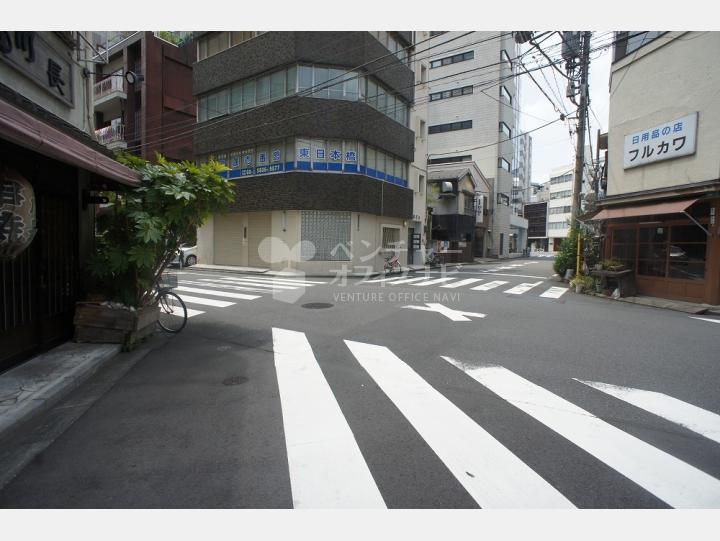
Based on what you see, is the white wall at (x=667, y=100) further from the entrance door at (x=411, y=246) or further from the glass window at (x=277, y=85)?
the glass window at (x=277, y=85)

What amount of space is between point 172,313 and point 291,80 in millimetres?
15459

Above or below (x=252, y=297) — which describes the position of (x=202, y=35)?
above

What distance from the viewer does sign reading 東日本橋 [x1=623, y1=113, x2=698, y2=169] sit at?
1112 cm

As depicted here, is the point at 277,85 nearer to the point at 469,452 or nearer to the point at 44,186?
the point at 44,186

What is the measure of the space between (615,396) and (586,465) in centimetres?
176

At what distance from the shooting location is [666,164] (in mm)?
11891

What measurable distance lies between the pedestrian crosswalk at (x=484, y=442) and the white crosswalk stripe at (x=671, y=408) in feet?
0.04

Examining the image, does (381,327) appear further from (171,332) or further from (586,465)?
(586,465)

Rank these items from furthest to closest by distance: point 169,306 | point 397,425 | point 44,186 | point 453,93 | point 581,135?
point 453,93 → point 581,135 → point 169,306 → point 44,186 → point 397,425

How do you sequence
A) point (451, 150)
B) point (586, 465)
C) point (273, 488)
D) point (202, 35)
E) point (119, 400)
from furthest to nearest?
point (451, 150), point (202, 35), point (119, 400), point (586, 465), point (273, 488)

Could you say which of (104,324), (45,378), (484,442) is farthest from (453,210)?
(45,378)

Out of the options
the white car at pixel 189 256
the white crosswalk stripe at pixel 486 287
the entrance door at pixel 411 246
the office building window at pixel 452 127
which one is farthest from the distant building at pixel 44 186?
the office building window at pixel 452 127

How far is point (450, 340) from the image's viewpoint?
261 inches

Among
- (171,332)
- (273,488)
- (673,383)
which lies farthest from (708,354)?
(171,332)
